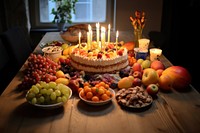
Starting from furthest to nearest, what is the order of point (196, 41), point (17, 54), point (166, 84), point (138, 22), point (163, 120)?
point (196, 41)
point (17, 54)
point (138, 22)
point (166, 84)
point (163, 120)

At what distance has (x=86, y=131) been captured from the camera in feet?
3.83

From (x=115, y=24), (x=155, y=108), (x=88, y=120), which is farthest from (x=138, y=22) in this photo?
(x=115, y=24)

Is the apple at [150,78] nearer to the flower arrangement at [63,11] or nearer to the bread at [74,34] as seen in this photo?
the bread at [74,34]

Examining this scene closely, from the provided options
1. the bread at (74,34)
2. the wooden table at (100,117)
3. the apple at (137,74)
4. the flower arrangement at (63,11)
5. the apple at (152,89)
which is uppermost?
the flower arrangement at (63,11)

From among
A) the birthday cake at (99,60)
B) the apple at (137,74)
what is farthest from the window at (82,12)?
the apple at (137,74)

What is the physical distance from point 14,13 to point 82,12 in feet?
3.04

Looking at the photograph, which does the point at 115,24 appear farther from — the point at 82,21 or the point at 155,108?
the point at 155,108

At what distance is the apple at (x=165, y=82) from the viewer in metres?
1.56

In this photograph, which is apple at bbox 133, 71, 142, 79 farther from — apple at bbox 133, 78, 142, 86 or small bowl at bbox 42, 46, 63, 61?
small bowl at bbox 42, 46, 63, 61

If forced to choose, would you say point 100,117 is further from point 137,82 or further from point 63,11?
point 63,11

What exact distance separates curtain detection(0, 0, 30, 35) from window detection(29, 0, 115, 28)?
306 millimetres

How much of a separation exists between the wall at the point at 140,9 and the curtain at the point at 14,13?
1182 millimetres

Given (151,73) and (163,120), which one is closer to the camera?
(163,120)

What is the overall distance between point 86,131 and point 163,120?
1.18 ft
